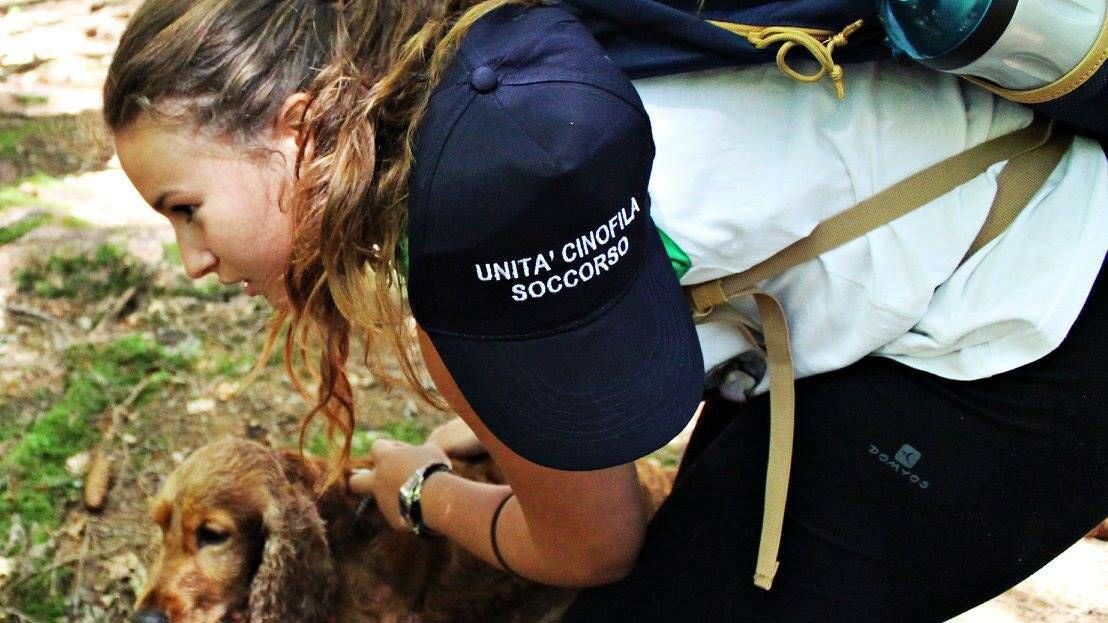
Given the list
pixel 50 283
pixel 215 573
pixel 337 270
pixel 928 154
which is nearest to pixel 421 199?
pixel 337 270

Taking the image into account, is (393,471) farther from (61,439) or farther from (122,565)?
(61,439)

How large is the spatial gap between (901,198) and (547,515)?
2.78ft

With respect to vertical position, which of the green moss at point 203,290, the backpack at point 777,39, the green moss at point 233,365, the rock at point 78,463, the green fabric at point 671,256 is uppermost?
the backpack at point 777,39

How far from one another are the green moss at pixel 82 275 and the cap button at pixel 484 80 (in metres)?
2.84

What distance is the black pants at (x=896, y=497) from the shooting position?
6.33 feet

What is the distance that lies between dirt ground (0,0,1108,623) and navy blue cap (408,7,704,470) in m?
1.25

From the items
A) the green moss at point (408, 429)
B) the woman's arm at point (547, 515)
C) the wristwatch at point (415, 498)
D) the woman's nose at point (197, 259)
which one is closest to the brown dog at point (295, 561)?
the wristwatch at point (415, 498)

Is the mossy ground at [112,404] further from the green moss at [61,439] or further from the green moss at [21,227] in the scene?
the green moss at [21,227]

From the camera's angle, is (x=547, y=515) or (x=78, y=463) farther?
(x=78, y=463)

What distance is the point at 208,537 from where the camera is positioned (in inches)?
102

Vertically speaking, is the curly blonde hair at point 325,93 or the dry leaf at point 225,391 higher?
the curly blonde hair at point 325,93

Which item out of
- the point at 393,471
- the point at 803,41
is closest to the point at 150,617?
the point at 393,471

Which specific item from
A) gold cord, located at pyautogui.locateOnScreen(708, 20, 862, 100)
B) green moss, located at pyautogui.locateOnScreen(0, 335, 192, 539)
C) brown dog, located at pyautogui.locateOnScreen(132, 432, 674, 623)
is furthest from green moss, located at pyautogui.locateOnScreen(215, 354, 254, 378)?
gold cord, located at pyautogui.locateOnScreen(708, 20, 862, 100)

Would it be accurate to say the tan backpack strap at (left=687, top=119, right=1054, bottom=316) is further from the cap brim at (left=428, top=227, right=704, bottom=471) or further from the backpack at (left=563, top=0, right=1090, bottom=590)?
the cap brim at (left=428, top=227, right=704, bottom=471)
